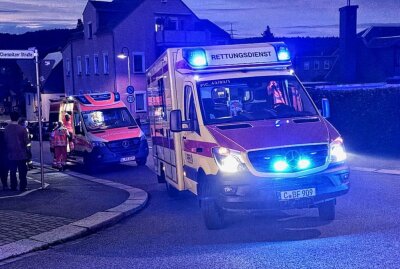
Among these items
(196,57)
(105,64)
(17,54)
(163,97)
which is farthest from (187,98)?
(105,64)

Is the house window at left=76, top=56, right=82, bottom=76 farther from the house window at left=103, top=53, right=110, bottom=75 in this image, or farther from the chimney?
the chimney

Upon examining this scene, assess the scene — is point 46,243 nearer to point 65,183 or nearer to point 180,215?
point 180,215

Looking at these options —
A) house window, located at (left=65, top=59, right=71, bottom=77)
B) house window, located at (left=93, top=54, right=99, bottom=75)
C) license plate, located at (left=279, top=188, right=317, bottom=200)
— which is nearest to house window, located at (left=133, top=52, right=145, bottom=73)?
house window, located at (left=93, top=54, right=99, bottom=75)

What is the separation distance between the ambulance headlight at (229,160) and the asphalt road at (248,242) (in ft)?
3.27

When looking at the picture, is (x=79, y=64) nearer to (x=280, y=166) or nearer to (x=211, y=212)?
(x=211, y=212)

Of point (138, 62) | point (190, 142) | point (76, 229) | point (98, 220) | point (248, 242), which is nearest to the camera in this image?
point (248, 242)

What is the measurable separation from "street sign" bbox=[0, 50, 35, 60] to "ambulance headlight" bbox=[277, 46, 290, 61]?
634cm

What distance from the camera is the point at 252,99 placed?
30.8 feet

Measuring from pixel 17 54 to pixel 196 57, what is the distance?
5407 millimetres

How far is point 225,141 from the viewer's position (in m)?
8.23

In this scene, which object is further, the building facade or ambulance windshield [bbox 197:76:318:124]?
the building facade

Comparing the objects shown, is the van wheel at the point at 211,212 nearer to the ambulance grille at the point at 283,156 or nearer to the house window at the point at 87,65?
the ambulance grille at the point at 283,156

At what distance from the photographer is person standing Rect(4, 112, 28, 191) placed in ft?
45.6

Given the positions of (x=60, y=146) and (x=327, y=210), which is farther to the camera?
(x=60, y=146)
